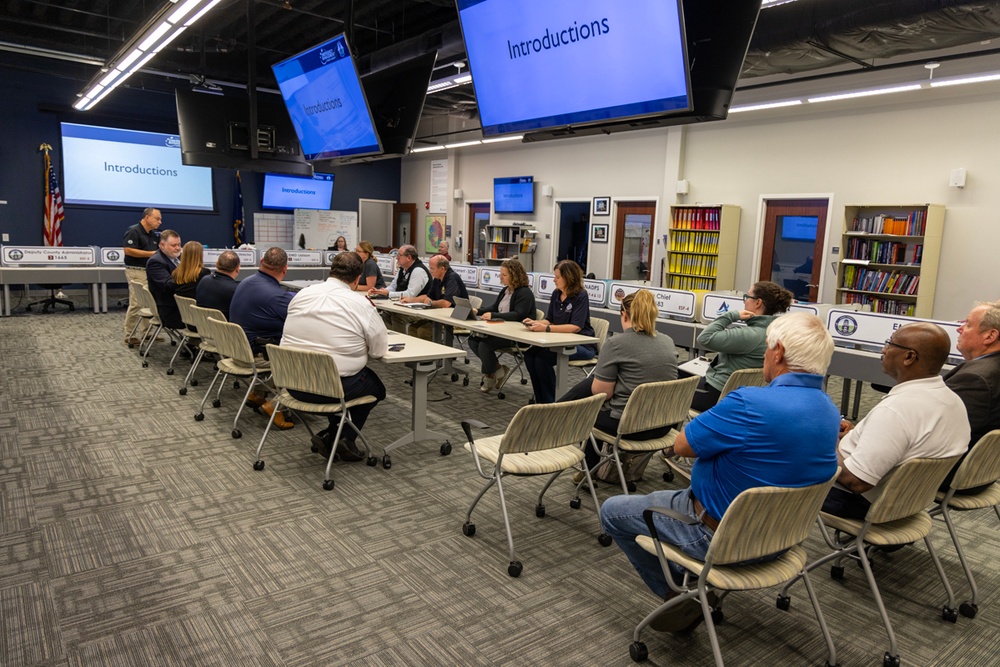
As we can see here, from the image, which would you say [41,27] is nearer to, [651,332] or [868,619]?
[651,332]

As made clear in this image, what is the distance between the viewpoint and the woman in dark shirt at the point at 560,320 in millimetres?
5082

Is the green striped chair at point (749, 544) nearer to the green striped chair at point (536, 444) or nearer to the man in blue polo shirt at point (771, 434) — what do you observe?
the man in blue polo shirt at point (771, 434)

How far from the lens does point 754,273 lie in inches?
367

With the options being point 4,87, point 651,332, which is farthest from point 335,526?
point 4,87

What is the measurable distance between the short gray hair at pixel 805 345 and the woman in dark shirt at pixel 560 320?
302cm

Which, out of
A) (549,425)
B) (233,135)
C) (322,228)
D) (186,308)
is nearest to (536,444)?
(549,425)

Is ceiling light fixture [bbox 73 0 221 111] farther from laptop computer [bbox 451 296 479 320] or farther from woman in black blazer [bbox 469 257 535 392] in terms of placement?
woman in black blazer [bbox 469 257 535 392]

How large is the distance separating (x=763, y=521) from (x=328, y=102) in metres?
6.21

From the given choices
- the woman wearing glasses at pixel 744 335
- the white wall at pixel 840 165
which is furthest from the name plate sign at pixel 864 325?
the white wall at pixel 840 165

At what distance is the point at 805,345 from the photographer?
1.99 m

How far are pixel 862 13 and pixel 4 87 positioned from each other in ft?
42.3

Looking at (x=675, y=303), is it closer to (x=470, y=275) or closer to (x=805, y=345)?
(x=470, y=275)

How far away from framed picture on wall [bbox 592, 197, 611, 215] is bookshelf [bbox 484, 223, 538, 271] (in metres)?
1.57

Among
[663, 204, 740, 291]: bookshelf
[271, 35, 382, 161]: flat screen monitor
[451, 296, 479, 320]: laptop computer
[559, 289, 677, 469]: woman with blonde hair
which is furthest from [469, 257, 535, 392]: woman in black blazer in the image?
[663, 204, 740, 291]: bookshelf
